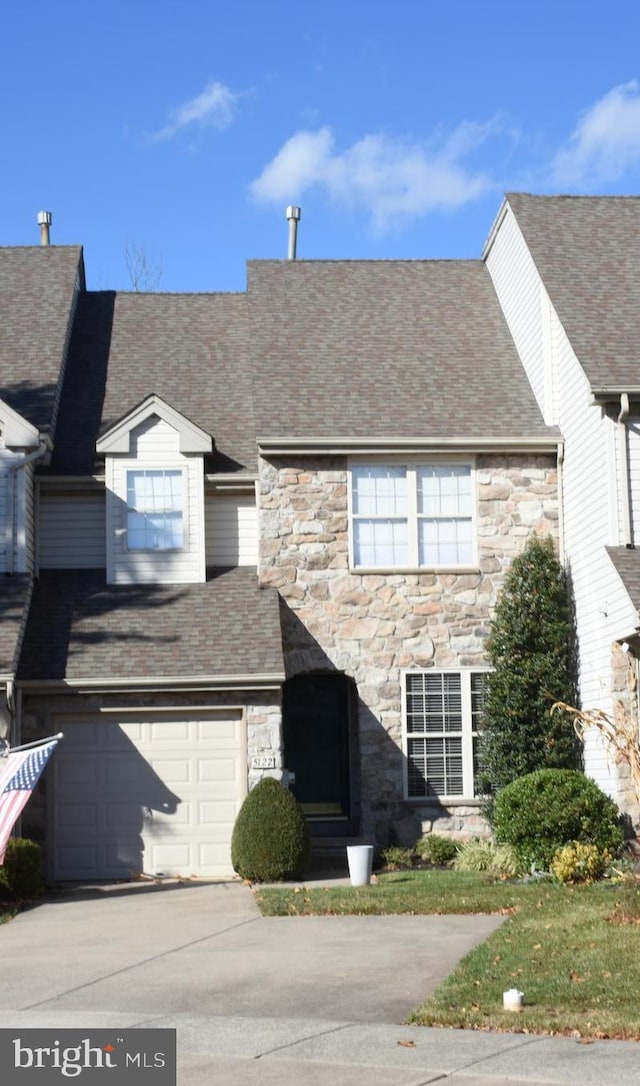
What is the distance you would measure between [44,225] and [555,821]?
16296mm

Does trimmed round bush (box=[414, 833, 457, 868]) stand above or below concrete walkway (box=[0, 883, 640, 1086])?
above

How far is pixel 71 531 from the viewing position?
19578mm

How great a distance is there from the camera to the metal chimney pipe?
26.6 metres

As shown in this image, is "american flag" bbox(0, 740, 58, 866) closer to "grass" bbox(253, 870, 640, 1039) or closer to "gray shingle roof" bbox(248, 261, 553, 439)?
"grass" bbox(253, 870, 640, 1039)

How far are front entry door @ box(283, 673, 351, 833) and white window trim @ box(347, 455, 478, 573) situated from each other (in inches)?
80.6

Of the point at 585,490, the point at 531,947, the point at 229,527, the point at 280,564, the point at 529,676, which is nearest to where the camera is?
the point at 531,947

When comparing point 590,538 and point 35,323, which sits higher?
point 35,323

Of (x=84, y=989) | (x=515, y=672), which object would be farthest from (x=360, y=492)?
(x=84, y=989)

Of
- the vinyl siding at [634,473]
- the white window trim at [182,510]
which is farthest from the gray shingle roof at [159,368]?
the vinyl siding at [634,473]

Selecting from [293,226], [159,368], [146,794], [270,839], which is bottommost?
[270,839]

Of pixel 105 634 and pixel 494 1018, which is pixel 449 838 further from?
pixel 494 1018

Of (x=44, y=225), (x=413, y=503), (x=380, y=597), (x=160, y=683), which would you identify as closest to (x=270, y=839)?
(x=160, y=683)

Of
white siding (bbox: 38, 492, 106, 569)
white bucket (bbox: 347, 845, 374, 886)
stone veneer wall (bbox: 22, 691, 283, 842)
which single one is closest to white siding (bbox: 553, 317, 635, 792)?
white bucket (bbox: 347, 845, 374, 886)

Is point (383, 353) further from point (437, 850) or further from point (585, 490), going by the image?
point (437, 850)
